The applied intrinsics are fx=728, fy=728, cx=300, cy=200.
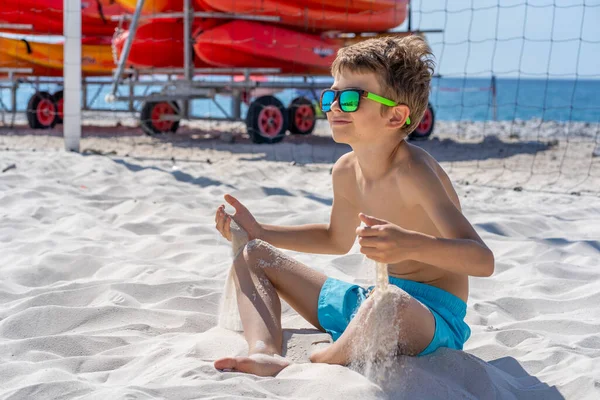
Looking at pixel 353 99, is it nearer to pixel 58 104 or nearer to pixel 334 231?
pixel 334 231

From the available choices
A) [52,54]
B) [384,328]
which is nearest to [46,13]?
[52,54]

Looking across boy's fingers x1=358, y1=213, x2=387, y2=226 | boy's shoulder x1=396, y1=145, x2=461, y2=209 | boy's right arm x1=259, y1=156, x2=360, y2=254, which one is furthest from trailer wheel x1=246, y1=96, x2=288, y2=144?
boy's fingers x1=358, y1=213, x2=387, y2=226

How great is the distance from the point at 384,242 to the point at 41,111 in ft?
24.8

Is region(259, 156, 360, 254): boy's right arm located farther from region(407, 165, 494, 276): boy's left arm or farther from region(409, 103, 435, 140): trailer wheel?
region(409, 103, 435, 140): trailer wheel

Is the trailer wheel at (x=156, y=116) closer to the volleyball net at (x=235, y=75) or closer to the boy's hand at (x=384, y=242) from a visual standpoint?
the volleyball net at (x=235, y=75)

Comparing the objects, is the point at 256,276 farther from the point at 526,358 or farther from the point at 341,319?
the point at 526,358

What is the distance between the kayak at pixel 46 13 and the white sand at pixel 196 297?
4.71m

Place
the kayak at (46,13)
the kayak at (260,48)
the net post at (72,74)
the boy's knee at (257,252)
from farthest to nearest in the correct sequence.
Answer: the kayak at (46,13), the kayak at (260,48), the net post at (72,74), the boy's knee at (257,252)

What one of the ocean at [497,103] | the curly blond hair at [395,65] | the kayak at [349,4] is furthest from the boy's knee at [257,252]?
the ocean at [497,103]

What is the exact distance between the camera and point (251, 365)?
1.74 m

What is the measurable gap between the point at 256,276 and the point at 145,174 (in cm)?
283

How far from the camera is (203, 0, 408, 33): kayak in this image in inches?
273

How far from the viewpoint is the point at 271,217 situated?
3.64m

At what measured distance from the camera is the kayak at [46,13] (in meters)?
8.52
